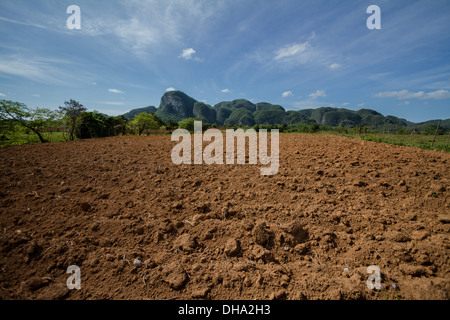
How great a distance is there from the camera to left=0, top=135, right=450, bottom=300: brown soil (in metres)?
1.77

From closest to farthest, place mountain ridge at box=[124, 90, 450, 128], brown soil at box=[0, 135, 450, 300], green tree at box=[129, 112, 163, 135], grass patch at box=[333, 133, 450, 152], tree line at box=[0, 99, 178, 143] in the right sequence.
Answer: brown soil at box=[0, 135, 450, 300] → grass patch at box=[333, 133, 450, 152] → tree line at box=[0, 99, 178, 143] → green tree at box=[129, 112, 163, 135] → mountain ridge at box=[124, 90, 450, 128]

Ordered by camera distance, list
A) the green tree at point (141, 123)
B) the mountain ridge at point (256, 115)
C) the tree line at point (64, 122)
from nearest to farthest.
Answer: the tree line at point (64, 122) → the green tree at point (141, 123) → the mountain ridge at point (256, 115)

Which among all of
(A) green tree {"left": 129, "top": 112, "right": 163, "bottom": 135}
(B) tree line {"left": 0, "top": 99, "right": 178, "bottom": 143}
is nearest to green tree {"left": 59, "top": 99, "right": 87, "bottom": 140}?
(B) tree line {"left": 0, "top": 99, "right": 178, "bottom": 143}

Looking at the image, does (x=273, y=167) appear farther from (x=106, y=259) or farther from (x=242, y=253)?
(x=106, y=259)

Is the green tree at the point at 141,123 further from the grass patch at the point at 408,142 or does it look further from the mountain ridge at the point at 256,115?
the mountain ridge at the point at 256,115

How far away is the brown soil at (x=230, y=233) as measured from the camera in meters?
1.77

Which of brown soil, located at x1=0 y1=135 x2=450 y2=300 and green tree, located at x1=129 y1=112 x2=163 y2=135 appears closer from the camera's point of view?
brown soil, located at x1=0 y1=135 x2=450 y2=300
